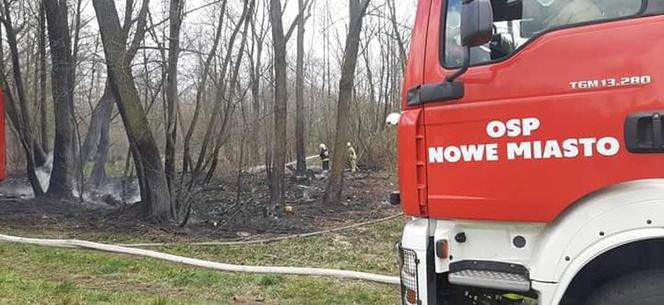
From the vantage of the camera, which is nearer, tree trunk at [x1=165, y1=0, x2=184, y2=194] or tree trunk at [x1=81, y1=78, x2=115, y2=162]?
tree trunk at [x1=165, y1=0, x2=184, y2=194]

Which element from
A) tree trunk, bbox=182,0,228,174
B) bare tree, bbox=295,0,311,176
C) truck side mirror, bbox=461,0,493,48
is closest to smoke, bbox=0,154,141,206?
tree trunk, bbox=182,0,228,174

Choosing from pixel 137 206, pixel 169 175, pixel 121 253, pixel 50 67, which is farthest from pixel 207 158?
pixel 50 67

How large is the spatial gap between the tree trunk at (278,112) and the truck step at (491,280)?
841 cm

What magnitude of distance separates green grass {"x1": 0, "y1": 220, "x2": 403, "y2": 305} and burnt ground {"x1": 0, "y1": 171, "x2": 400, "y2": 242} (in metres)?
1.57

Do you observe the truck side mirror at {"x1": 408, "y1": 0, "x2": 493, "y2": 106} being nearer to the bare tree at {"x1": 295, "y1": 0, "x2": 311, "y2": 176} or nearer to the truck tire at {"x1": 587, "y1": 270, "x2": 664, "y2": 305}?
the truck tire at {"x1": 587, "y1": 270, "x2": 664, "y2": 305}

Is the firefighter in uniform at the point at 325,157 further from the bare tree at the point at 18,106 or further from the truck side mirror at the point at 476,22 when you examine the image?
the truck side mirror at the point at 476,22

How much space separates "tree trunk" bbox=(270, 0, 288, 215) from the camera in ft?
36.9

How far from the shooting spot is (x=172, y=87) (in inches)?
405

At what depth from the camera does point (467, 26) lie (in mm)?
2795

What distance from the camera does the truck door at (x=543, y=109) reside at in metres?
2.56

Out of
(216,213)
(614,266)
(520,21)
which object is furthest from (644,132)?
(216,213)

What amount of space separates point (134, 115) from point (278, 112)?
8.59ft

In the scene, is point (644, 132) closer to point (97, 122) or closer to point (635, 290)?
point (635, 290)

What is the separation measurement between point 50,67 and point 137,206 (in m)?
5.67
